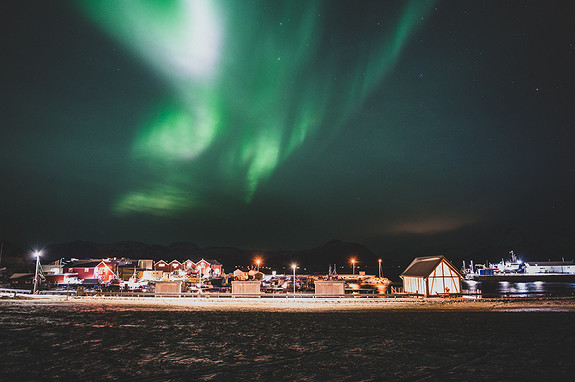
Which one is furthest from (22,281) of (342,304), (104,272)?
(342,304)

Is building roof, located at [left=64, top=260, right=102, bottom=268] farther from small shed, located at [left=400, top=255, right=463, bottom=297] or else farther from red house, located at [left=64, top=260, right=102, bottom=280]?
small shed, located at [left=400, top=255, right=463, bottom=297]

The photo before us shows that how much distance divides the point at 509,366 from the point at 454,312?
2011 cm

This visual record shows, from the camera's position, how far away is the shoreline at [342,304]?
124 ft

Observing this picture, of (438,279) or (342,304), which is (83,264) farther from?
(438,279)

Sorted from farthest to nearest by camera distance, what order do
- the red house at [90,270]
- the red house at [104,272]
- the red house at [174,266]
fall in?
the red house at [174,266]
the red house at [104,272]
the red house at [90,270]

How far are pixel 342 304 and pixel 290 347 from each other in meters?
22.8

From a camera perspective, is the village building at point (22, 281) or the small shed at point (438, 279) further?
the village building at point (22, 281)

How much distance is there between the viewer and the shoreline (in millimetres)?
37844

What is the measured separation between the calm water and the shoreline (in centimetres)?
471

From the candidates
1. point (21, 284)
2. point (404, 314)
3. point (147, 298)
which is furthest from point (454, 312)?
point (21, 284)

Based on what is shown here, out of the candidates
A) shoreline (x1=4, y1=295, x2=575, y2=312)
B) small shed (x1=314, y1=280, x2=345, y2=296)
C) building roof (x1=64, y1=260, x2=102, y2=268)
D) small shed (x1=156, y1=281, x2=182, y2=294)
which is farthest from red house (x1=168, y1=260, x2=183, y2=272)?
small shed (x1=314, y1=280, x2=345, y2=296)

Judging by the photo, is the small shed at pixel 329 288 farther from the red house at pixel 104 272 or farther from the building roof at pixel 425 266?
the red house at pixel 104 272

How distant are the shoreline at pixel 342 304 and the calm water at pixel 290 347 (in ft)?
15.4

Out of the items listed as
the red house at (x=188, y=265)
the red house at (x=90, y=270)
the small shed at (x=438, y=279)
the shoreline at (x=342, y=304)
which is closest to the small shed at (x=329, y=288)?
the shoreline at (x=342, y=304)
